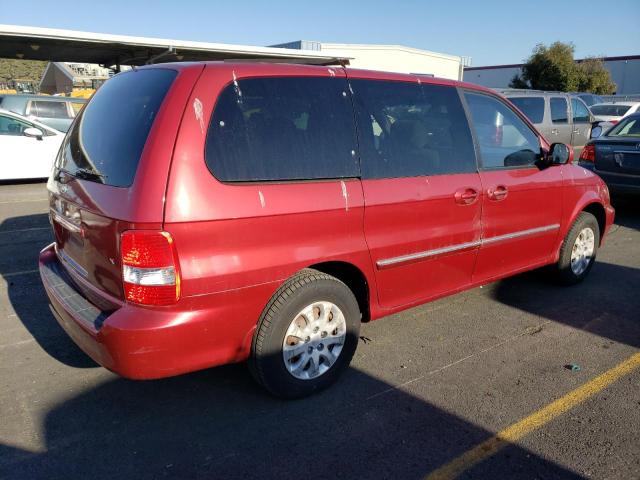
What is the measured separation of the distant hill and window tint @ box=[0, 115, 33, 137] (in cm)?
4522

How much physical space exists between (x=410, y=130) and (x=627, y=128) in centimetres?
674

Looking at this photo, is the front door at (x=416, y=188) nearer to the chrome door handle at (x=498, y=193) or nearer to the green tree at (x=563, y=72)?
the chrome door handle at (x=498, y=193)

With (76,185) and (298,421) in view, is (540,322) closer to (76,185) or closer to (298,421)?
(298,421)

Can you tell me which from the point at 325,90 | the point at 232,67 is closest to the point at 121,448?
the point at 232,67

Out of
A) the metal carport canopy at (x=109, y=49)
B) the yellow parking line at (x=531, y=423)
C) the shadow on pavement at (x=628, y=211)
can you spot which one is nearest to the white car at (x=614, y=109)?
the shadow on pavement at (x=628, y=211)

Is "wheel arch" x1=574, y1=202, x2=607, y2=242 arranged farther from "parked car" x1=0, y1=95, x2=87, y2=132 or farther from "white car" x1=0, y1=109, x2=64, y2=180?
"parked car" x1=0, y1=95, x2=87, y2=132

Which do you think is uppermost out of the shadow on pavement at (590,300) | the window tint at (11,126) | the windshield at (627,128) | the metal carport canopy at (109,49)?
the metal carport canopy at (109,49)

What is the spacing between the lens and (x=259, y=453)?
8.88 ft

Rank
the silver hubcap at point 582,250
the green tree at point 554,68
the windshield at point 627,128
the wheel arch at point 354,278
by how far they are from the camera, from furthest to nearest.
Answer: the green tree at point 554,68 → the windshield at point 627,128 → the silver hubcap at point 582,250 → the wheel arch at point 354,278

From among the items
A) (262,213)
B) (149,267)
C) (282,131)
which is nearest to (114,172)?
(149,267)

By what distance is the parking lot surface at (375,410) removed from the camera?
2.63 metres

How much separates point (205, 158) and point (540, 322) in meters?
3.15

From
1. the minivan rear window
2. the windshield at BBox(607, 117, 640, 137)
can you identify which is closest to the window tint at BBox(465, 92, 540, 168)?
the minivan rear window

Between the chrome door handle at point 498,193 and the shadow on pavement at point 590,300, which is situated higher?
the chrome door handle at point 498,193
